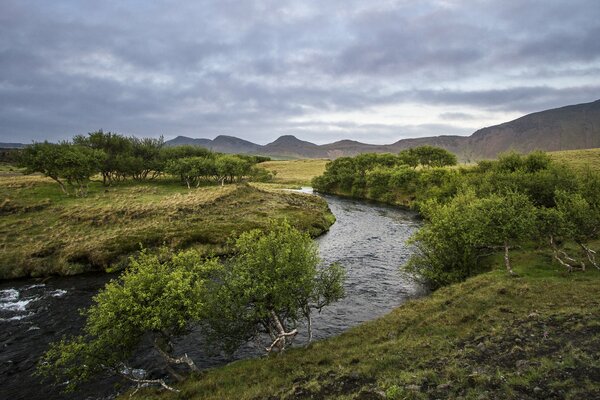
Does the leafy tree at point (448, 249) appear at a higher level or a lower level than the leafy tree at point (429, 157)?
lower

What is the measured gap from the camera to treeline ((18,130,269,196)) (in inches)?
3305

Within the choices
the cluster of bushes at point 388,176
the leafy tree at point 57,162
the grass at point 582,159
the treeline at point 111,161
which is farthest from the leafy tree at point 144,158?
the grass at point 582,159

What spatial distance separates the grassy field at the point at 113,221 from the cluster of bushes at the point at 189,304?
1370cm

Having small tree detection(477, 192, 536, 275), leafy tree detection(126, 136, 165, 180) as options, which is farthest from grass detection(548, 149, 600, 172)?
leafy tree detection(126, 136, 165, 180)

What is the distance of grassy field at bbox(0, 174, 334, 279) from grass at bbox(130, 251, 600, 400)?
19.5 metres

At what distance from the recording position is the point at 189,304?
78.5ft

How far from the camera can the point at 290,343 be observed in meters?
30.7

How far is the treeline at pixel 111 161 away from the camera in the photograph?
83.9 meters

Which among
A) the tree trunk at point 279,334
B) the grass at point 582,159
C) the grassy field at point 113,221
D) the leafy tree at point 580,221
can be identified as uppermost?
the grass at point 582,159

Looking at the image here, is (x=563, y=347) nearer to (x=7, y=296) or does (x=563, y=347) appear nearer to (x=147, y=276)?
(x=147, y=276)

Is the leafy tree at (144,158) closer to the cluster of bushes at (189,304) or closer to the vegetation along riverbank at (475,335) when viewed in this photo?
the cluster of bushes at (189,304)

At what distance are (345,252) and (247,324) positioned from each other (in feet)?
120

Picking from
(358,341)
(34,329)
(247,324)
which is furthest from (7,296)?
(358,341)

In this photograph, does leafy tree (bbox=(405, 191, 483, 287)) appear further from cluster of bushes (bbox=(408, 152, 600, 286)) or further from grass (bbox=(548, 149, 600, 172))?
grass (bbox=(548, 149, 600, 172))
